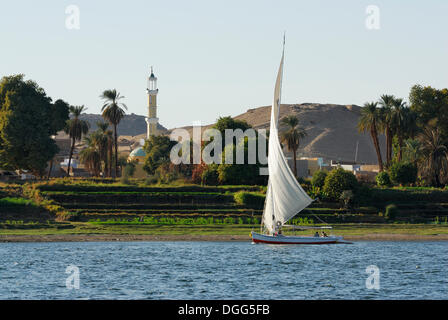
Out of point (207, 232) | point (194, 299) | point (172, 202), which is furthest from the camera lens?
point (172, 202)

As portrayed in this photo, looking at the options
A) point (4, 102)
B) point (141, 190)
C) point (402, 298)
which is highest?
Result: point (4, 102)

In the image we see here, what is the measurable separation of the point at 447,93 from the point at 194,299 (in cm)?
10093

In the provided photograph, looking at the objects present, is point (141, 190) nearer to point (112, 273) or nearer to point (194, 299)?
point (112, 273)

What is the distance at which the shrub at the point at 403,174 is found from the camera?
355ft

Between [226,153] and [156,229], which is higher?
[226,153]

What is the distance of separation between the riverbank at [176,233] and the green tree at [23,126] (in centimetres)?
3009

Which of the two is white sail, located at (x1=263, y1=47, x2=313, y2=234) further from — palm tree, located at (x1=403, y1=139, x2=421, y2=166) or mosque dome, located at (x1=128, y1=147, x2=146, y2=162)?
mosque dome, located at (x1=128, y1=147, x2=146, y2=162)

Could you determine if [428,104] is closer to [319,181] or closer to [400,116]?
[400,116]

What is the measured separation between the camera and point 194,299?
141ft

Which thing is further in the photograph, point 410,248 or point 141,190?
point 141,190

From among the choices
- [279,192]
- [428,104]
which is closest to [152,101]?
[428,104]

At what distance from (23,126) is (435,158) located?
184 ft
